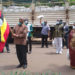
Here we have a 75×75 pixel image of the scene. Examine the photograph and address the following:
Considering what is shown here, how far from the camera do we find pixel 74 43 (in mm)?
8789

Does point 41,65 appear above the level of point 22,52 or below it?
below

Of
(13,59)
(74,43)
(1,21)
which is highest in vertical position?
(1,21)

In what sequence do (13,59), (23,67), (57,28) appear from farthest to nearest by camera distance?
(57,28)
(13,59)
(23,67)

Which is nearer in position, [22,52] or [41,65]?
[22,52]

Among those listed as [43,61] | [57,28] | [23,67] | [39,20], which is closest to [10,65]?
[23,67]

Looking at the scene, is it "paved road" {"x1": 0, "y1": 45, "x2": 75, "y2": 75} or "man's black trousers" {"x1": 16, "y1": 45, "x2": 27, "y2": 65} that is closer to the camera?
"paved road" {"x1": 0, "y1": 45, "x2": 75, "y2": 75}

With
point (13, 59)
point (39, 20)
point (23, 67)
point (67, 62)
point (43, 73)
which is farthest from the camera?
point (39, 20)

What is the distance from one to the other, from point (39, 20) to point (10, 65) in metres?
11.3

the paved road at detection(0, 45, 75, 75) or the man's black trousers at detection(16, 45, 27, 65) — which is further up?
the man's black trousers at detection(16, 45, 27, 65)

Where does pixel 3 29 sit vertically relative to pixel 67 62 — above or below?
above

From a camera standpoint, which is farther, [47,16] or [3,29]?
[47,16]

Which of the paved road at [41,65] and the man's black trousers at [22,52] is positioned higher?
the man's black trousers at [22,52]

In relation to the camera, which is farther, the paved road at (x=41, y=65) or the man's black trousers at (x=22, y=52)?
the man's black trousers at (x=22, y=52)

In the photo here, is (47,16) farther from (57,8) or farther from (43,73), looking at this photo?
(43,73)
